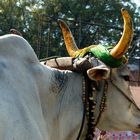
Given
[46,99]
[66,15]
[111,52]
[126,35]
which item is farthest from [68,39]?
[66,15]

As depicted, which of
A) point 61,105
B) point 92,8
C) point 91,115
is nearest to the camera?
point 61,105

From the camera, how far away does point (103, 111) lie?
3.79m

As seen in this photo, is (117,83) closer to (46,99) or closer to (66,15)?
(46,99)

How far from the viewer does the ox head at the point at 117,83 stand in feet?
12.0

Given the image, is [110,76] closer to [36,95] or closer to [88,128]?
[88,128]

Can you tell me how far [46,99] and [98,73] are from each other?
0.52 metres

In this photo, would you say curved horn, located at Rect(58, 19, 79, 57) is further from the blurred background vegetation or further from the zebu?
the blurred background vegetation

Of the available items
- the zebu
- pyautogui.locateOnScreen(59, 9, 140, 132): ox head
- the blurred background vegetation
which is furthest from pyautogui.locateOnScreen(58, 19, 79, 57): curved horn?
the blurred background vegetation

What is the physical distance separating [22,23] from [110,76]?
32.6 metres

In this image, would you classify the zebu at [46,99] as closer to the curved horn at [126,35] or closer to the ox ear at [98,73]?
the ox ear at [98,73]

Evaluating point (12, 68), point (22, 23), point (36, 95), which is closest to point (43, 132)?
point (36, 95)

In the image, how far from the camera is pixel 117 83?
12.7 ft

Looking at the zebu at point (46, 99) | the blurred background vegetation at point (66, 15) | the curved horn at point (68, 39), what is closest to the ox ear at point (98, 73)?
the zebu at point (46, 99)

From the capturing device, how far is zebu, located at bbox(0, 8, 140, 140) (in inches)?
107
